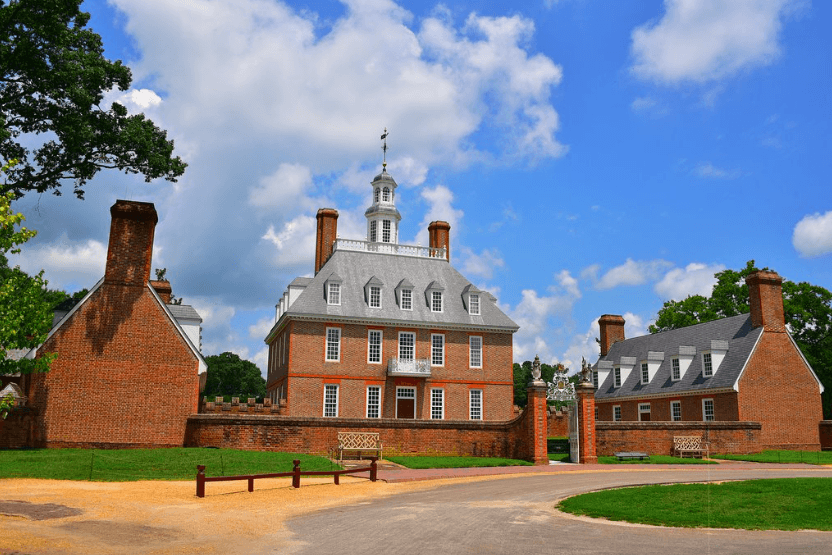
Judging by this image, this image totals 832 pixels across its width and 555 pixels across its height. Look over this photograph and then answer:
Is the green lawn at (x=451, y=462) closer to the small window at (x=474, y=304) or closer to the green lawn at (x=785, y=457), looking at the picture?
the green lawn at (x=785, y=457)

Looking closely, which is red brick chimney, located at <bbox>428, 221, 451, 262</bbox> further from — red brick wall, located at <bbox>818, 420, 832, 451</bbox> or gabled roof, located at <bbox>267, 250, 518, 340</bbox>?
red brick wall, located at <bbox>818, 420, 832, 451</bbox>

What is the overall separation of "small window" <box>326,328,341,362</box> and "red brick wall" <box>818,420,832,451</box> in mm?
26453

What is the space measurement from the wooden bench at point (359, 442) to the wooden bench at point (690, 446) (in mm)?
13589

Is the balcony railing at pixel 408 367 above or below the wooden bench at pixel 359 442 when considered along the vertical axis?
above

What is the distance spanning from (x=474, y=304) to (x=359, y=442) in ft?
60.0

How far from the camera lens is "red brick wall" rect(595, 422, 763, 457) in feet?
94.6

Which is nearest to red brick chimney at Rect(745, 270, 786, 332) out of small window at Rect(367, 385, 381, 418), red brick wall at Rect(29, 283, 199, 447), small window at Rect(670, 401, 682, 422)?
small window at Rect(670, 401, 682, 422)

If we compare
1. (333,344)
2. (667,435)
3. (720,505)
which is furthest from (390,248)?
(720,505)

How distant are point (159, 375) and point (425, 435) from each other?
1032 centimetres

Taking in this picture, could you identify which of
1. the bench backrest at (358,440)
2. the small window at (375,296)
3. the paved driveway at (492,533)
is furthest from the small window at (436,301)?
the paved driveway at (492,533)

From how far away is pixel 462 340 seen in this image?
4034 cm

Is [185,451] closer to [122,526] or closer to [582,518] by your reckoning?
[122,526]

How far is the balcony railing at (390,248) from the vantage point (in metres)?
43.2

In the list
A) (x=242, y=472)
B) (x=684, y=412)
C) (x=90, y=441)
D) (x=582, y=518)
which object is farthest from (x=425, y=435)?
(x=684, y=412)
